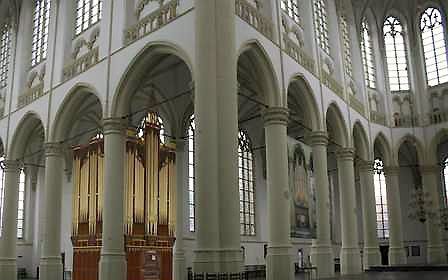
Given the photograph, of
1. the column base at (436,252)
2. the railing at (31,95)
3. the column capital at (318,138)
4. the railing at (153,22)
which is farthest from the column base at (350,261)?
the railing at (31,95)

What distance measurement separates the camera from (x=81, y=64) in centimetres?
2095

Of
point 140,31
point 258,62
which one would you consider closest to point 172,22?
point 140,31

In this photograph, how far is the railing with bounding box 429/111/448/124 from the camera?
29609 millimetres

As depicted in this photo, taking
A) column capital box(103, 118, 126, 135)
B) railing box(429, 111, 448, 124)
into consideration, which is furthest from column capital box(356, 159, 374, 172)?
column capital box(103, 118, 126, 135)

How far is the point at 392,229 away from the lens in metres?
28.0

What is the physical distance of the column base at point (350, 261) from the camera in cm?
2231

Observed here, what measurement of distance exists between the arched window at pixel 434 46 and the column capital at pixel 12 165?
2335 cm

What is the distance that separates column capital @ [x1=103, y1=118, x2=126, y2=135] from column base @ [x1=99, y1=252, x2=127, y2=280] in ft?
14.1

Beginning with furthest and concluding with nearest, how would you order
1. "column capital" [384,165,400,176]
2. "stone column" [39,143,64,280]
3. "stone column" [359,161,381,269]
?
"column capital" [384,165,400,176], "stone column" [359,161,381,269], "stone column" [39,143,64,280]

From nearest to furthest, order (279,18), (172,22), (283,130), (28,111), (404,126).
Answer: (172,22) < (283,130) < (279,18) < (28,111) < (404,126)

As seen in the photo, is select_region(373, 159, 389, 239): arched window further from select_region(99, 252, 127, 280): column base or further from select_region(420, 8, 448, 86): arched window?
select_region(99, 252, 127, 280): column base

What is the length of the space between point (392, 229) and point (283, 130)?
1340cm

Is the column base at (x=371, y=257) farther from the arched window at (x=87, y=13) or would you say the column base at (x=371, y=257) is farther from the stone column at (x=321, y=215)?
the arched window at (x=87, y=13)

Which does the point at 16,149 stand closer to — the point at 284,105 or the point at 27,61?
the point at 27,61
